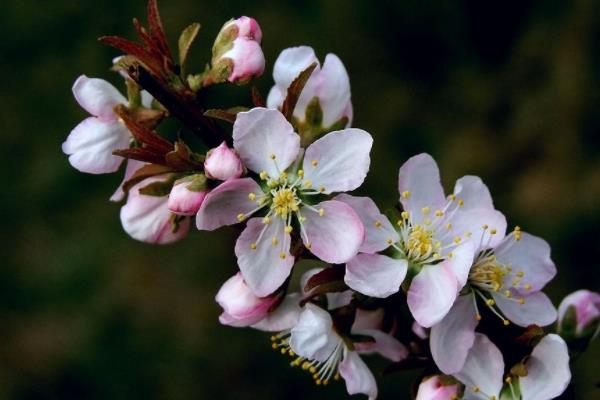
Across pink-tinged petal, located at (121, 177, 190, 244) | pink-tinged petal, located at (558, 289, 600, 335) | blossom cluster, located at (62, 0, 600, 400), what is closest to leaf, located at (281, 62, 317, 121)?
blossom cluster, located at (62, 0, 600, 400)

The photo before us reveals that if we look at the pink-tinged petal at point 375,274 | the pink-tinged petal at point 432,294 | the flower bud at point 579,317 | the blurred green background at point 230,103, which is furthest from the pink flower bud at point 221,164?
the blurred green background at point 230,103

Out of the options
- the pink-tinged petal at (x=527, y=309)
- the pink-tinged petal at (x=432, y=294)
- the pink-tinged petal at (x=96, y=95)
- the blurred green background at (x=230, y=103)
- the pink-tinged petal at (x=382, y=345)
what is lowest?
the blurred green background at (x=230, y=103)

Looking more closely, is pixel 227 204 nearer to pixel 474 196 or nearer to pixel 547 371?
pixel 474 196

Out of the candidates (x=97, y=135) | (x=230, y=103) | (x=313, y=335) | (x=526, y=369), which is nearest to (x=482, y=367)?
(x=526, y=369)

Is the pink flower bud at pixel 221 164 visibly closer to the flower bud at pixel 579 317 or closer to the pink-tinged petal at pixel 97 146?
the pink-tinged petal at pixel 97 146

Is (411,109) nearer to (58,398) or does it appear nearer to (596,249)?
(596,249)

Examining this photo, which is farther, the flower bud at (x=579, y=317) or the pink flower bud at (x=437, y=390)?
the flower bud at (x=579, y=317)

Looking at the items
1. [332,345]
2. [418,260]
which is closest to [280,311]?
[332,345]
